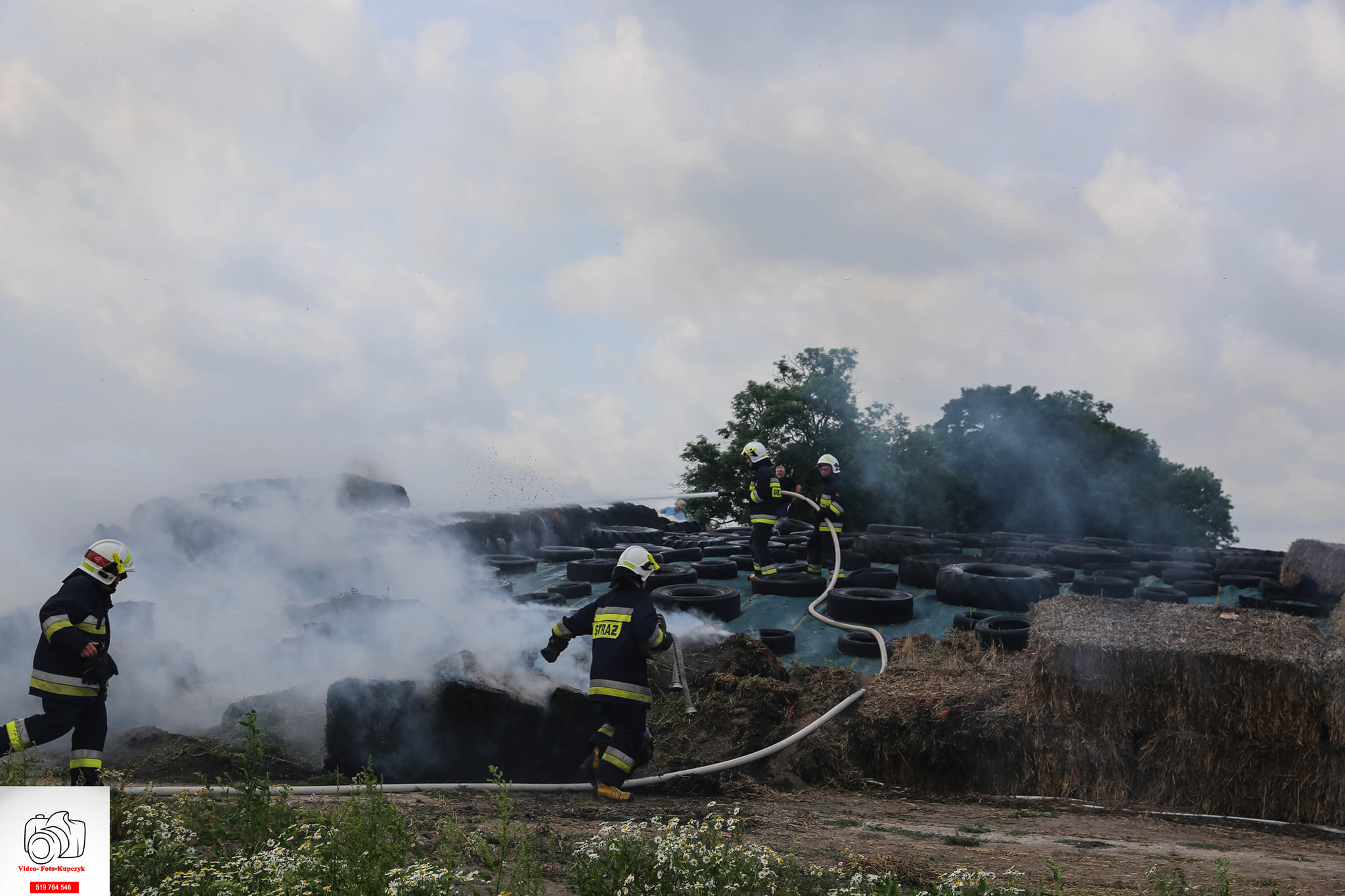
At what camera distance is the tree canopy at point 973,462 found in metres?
33.4

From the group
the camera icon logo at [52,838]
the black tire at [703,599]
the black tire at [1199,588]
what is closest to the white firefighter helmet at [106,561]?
the camera icon logo at [52,838]

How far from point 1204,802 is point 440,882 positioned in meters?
6.98

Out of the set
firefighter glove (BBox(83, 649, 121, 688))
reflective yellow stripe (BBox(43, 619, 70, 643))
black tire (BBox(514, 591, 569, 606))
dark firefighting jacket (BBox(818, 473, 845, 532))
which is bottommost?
black tire (BBox(514, 591, 569, 606))

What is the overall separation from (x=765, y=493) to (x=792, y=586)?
6.75 ft

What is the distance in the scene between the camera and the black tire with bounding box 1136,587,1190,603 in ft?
44.6

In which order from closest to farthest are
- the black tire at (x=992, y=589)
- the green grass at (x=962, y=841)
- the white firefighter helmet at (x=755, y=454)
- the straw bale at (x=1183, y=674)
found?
the green grass at (x=962, y=841) < the straw bale at (x=1183, y=674) < the black tire at (x=992, y=589) < the white firefighter helmet at (x=755, y=454)

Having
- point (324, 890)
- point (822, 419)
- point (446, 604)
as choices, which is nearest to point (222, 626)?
point (446, 604)

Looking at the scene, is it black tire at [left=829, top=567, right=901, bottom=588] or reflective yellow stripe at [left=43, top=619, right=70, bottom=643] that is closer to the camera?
reflective yellow stripe at [left=43, top=619, right=70, bottom=643]

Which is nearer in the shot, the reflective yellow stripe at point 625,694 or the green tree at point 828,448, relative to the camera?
the reflective yellow stripe at point 625,694

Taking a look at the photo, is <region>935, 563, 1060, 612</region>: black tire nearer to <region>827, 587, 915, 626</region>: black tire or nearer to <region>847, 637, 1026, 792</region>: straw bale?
<region>827, 587, 915, 626</region>: black tire

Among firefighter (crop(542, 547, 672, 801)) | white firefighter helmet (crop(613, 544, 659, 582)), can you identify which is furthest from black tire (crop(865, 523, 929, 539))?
firefighter (crop(542, 547, 672, 801))

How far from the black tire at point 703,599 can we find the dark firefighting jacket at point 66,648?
7.61 meters

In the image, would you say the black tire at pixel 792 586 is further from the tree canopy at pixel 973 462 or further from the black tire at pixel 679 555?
the tree canopy at pixel 973 462

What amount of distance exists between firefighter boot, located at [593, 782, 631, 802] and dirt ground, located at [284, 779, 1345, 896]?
0.46ft
